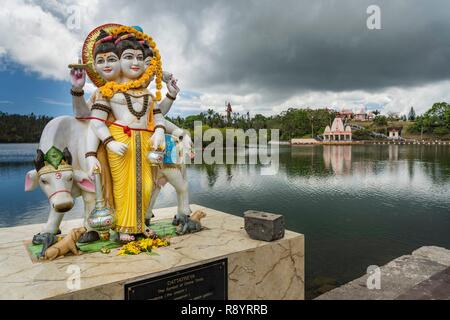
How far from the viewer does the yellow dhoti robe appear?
3566mm

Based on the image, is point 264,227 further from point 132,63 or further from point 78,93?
point 78,93

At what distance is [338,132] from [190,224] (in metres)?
51.8

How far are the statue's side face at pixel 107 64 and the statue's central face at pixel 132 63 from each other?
66mm

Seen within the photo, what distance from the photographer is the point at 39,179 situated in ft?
11.2

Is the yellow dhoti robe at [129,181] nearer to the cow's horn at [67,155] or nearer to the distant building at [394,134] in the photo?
the cow's horn at [67,155]

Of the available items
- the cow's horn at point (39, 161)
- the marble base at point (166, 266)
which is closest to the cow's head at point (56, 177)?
the cow's horn at point (39, 161)

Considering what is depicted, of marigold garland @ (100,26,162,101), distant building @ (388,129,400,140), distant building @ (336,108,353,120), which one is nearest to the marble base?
marigold garland @ (100,26,162,101)

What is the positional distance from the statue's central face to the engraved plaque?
2.25 metres

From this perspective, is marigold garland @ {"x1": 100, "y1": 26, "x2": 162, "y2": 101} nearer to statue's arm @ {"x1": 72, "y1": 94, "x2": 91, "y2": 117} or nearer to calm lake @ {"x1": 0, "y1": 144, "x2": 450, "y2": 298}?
statue's arm @ {"x1": 72, "y1": 94, "x2": 91, "y2": 117}

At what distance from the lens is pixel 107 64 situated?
3.60m

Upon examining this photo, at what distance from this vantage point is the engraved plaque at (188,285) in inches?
107

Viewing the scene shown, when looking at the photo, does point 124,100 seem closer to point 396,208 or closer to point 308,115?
point 396,208
